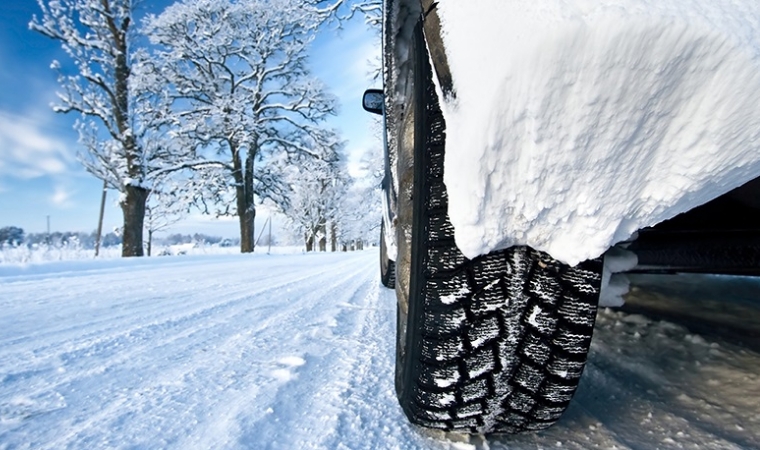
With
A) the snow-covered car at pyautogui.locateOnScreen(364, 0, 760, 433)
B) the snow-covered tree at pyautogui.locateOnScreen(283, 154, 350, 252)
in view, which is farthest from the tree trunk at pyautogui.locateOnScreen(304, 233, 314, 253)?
the snow-covered car at pyautogui.locateOnScreen(364, 0, 760, 433)

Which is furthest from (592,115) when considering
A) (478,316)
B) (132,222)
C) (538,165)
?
Answer: (132,222)

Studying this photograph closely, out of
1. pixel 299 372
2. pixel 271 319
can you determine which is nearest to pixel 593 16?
pixel 299 372

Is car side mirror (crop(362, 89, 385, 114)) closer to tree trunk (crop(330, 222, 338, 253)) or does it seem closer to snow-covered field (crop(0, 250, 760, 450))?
snow-covered field (crop(0, 250, 760, 450))

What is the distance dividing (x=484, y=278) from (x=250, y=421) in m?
0.57

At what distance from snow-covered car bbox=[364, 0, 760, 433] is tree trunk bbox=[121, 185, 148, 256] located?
9896 millimetres

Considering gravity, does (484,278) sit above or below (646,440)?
above

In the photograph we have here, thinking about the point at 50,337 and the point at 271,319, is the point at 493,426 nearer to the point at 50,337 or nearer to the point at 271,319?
the point at 271,319

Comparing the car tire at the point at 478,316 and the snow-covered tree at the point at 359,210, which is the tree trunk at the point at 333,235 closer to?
the snow-covered tree at the point at 359,210

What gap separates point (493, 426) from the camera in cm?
76

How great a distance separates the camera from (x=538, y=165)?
52cm

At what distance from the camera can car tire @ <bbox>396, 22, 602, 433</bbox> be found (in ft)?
2.13

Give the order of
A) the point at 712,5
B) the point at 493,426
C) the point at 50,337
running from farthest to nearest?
the point at 50,337 → the point at 493,426 → the point at 712,5

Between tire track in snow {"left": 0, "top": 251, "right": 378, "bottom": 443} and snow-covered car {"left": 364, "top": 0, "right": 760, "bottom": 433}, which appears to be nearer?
snow-covered car {"left": 364, "top": 0, "right": 760, "bottom": 433}

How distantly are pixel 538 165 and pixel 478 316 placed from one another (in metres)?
0.29
